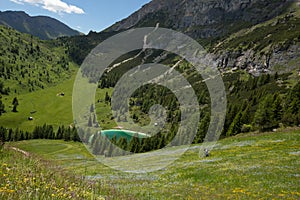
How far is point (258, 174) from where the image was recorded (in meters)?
19.9

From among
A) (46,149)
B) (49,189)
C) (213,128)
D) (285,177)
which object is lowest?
(46,149)

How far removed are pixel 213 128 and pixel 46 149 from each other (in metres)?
97.0

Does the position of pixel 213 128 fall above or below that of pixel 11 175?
below

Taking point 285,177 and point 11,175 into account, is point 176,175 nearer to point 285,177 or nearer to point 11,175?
point 285,177

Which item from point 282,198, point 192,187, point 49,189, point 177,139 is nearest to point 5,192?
point 49,189

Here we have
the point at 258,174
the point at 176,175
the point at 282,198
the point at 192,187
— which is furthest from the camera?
the point at 176,175

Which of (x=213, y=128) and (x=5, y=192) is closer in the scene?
(x=5, y=192)

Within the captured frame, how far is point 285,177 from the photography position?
18078 mm

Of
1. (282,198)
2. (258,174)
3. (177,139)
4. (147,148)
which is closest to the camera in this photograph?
(282,198)

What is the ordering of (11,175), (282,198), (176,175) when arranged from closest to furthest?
(11,175)
(282,198)
(176,175)

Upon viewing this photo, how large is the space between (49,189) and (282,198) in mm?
11440

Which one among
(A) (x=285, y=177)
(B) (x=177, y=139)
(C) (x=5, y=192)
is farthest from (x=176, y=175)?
(B) (x=177, y=139)

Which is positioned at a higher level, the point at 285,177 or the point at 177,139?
the point at 285,177

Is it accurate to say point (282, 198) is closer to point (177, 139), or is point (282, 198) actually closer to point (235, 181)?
point (235, 181)
